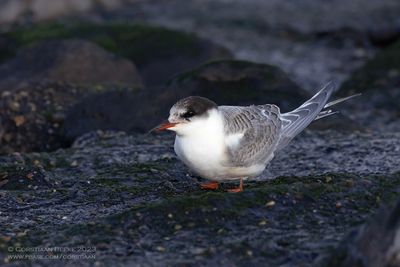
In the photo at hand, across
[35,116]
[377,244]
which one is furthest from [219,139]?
[35,116]

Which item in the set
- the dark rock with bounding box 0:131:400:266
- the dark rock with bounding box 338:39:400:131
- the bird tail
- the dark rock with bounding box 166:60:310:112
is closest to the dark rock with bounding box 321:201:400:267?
the dark rock with bounding box 0:131:400:266

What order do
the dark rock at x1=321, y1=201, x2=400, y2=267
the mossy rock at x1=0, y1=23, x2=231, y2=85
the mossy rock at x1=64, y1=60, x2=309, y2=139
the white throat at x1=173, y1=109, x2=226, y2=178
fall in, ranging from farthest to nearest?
the mossy rock at x1=0, y1=23, x2=231, y2=85
the mossy rock at x1=64, y1=60, x2=309, y2=139
the white throat at x1=173, y1=109, x2=226, y2=178
the dark rock at x1=321, y1=201, x2=400, y2=267

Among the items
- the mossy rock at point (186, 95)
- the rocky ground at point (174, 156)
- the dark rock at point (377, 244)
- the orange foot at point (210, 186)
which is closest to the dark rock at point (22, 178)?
the rocky ground at point (174, 156)

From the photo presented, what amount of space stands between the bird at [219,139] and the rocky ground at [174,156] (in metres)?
0.21

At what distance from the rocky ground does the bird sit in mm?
209

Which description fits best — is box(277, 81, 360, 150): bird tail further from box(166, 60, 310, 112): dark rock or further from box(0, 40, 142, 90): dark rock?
box(0, 40, 142, 90): dark rock

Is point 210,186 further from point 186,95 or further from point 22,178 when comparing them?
point 186,95

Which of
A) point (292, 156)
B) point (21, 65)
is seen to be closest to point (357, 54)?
point (21, 65)

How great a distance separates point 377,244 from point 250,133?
7.13 ft

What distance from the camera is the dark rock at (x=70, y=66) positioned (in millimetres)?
11750

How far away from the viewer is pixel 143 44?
46.4 ft

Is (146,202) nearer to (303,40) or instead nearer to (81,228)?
(81,228)

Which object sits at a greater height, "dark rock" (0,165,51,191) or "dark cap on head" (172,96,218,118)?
"dark cap on head" (172,96,218,118)

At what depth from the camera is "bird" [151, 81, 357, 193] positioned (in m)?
6.68
